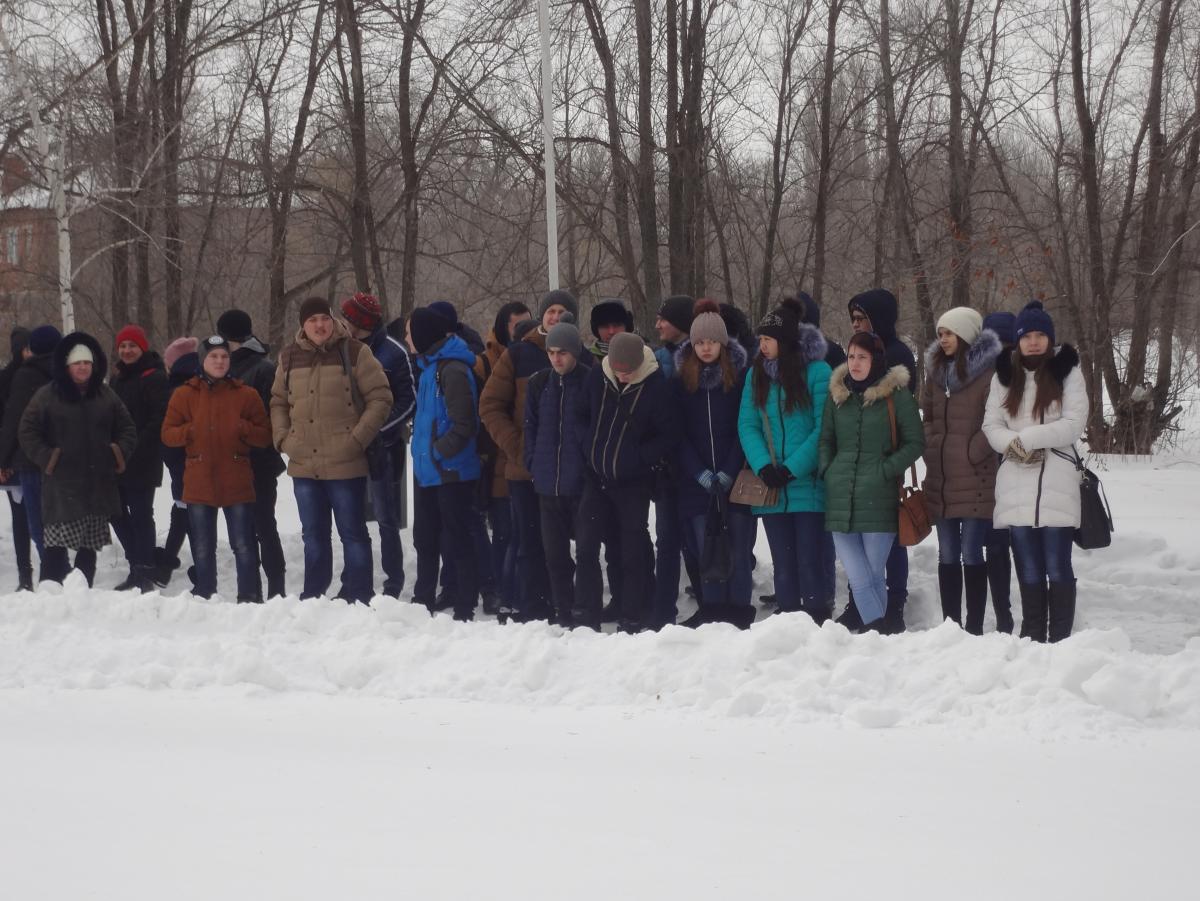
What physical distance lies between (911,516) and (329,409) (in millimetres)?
3647

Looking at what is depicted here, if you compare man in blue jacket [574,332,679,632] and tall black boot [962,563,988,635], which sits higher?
man in blue jacket [574,332,679,632]

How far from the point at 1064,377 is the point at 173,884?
500 cm

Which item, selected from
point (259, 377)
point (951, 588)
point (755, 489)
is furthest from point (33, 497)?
point (951, 588)

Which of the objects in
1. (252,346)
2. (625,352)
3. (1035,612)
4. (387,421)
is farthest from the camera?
(252,346)

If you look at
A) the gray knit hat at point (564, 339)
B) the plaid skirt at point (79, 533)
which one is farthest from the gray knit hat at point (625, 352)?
the plaid skirt at point (79, 533)

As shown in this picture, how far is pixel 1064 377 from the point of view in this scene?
6691mm

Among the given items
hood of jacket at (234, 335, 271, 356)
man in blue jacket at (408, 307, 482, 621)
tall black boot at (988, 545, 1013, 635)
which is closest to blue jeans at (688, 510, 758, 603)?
tall black boot at (988, 545, 1013, 635)

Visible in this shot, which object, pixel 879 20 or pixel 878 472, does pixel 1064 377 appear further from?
pixel 879 20

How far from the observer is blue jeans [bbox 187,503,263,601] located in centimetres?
855

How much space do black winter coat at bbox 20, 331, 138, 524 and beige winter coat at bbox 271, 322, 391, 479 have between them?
1.49m

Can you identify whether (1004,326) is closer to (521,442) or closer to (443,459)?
(521,442)

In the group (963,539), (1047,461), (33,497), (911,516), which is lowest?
(963,539)

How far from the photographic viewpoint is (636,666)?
572cm

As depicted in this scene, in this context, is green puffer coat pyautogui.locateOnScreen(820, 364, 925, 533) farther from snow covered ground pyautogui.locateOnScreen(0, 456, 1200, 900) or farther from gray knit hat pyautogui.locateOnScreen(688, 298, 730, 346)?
snow covered ground pyautogui.locateOnScreen(0, 456, 1200, 900)
